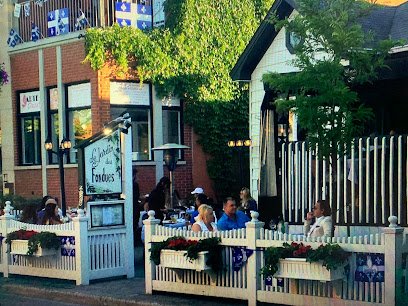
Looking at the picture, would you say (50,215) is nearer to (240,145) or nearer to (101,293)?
(101,293)

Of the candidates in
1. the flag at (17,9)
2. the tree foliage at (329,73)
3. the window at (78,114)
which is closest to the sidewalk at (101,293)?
the tree foliage at (329,73)

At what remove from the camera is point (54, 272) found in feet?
43.8

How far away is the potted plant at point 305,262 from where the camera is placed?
9.14m

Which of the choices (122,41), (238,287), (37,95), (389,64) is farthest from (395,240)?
(37,95)

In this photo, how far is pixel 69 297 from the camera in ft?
39.7

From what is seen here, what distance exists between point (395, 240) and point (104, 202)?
593cm

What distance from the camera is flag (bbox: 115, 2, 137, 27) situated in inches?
828

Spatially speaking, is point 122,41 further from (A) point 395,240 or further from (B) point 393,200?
(A) point 395,240

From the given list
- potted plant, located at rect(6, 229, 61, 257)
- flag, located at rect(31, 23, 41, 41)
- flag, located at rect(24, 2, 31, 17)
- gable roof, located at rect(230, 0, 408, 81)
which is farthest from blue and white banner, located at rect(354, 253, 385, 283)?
flag, located at rect(24, 2, 31, 17)

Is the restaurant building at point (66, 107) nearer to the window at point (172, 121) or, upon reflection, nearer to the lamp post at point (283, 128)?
the window at point (172, 121)

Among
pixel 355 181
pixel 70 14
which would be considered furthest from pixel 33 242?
pixel 70 14

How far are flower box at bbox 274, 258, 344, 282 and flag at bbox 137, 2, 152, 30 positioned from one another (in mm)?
12843

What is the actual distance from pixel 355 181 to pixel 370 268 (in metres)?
2.98

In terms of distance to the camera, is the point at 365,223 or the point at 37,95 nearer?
the point at 365,223
